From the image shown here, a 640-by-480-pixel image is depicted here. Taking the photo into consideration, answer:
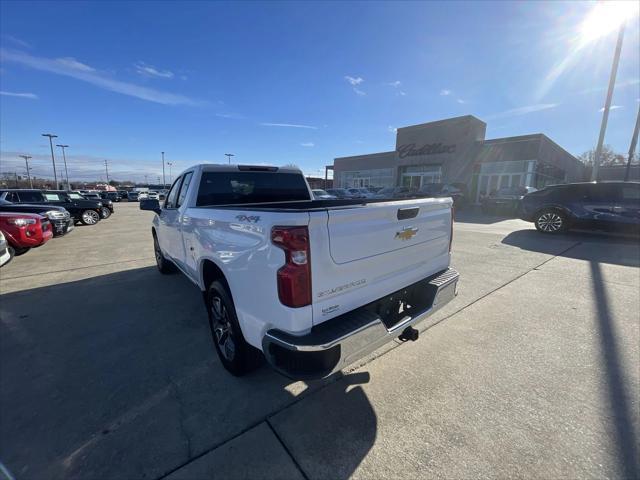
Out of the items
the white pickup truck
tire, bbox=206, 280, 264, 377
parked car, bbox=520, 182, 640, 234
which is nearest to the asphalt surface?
tire, bbox=206, 280, 264, 377

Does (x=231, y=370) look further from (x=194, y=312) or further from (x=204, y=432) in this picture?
(x=194, y=312)

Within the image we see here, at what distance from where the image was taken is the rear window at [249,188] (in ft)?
11.8

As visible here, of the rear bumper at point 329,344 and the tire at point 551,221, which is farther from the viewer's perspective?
the tire at point 551,221

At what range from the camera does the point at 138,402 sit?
232 cm

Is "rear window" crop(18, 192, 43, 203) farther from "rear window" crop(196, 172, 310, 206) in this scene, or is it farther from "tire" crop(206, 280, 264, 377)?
"tire" crop(206, 280, 264, 377)

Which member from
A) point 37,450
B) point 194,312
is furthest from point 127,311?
point 37,450

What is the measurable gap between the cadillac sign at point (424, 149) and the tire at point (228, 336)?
2841 cm

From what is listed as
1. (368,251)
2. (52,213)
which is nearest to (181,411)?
(368,251)

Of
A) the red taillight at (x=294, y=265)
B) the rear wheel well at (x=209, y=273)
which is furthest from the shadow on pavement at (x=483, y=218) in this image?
the red taillight at (x=294, y=265)

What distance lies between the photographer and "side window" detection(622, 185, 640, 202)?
7692mm

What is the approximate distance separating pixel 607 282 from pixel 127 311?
7.74 metres

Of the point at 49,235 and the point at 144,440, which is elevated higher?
the point at 49,235

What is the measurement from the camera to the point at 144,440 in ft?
6.44

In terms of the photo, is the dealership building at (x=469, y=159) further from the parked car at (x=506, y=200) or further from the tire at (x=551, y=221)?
the tire at (x=551, y=221)
